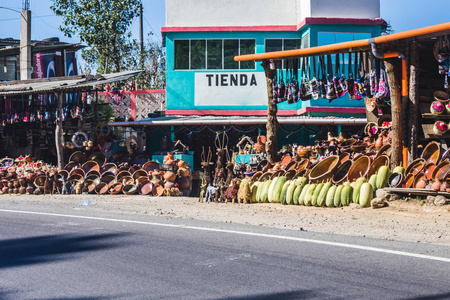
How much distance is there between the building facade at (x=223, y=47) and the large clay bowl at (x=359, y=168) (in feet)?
30.0

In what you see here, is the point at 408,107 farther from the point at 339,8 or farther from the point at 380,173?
the point at 339,8

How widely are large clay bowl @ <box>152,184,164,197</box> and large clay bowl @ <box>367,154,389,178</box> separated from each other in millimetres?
7063

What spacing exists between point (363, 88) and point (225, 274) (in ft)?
37.0

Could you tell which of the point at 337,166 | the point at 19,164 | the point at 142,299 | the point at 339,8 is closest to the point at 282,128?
the point at 339,8

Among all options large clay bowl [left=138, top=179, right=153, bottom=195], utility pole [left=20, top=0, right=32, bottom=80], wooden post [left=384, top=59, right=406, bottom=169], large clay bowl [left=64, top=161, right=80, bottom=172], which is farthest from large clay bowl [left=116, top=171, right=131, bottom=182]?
utility pole [left=20, top=0, right=32, bottom=80]

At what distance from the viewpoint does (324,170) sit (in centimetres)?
1683

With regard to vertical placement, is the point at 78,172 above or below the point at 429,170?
below

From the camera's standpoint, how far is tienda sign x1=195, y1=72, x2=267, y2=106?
25281 mm

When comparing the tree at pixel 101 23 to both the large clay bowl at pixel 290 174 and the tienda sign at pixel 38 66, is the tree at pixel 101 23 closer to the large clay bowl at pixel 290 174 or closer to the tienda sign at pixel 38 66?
the tienda sign at pixel 38 66

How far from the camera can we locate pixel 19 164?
914 inches

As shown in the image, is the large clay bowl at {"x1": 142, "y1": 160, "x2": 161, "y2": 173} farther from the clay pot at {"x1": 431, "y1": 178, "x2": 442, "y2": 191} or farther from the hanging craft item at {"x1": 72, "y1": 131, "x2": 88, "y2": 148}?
the clay pot at {"x1": 431, "y1": 178, "x2": 442, "y2": 191}

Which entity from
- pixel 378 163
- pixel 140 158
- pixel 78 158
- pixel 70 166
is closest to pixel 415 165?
pixel 378 163

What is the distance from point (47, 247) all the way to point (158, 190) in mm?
11223

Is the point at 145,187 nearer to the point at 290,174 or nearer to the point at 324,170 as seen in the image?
the point at 290,174
